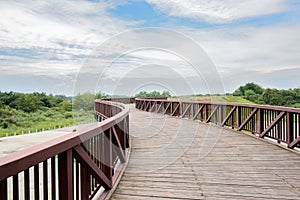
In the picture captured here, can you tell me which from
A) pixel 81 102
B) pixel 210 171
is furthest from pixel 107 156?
pixel 81 102

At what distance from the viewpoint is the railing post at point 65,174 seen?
183 centimetres

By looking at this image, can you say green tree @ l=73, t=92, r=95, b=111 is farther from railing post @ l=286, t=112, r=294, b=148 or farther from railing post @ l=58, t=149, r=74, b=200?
railing post @ l=58, t=149, r=74, b=200

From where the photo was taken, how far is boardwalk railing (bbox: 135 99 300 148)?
17.2 ft

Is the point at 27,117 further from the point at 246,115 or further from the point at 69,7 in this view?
the point at 246,115

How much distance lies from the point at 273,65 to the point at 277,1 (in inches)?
544

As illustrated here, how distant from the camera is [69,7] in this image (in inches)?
786

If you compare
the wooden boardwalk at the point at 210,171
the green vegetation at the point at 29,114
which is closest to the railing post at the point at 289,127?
the wooden boardwalk at the point at 210,171

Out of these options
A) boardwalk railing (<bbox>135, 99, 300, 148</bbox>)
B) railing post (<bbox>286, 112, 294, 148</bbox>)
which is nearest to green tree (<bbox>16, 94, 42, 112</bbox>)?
boardwalk railing (<bbox>135, 99, 300, 148</bbox>)

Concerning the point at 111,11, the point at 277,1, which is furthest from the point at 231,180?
the point at 111,11

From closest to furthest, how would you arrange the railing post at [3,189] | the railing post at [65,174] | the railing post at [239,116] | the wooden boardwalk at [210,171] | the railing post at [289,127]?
the railing post at [3,189] → the railing post at [65,174] → the wooden boardwalk at [210,171] → the railing post at [289,127] → the railing post at [239,116]

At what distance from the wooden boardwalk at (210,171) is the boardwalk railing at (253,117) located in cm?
34

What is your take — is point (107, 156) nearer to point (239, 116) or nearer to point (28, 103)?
point (239, 116)

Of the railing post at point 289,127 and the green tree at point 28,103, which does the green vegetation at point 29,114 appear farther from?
the railing post at point 289,127

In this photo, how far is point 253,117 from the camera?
6.89 metres
